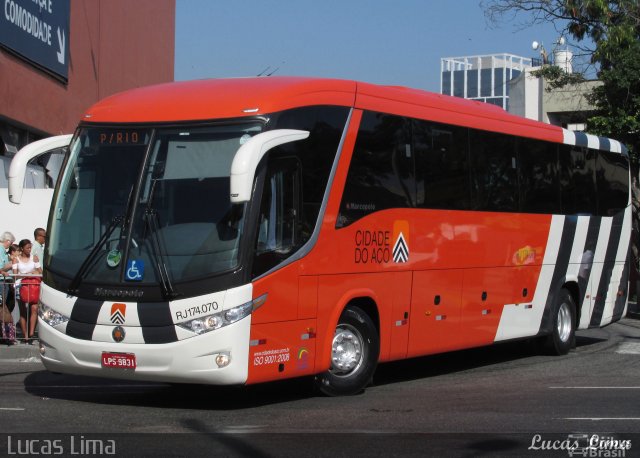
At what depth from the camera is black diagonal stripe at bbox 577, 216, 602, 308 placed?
16.5 metres

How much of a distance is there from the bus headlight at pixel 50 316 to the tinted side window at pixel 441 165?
14.6 ft

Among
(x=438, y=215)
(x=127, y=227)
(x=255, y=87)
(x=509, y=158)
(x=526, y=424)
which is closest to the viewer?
(x=526, y=424)

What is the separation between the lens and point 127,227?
391 inches

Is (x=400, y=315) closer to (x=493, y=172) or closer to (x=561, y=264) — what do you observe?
(x=493, y=172)

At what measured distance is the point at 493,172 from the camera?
1403 cm

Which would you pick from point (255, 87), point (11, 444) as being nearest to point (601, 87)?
point (255, 87)

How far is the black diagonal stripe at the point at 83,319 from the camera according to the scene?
9906 millimetres

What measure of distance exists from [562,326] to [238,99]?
7963 mm

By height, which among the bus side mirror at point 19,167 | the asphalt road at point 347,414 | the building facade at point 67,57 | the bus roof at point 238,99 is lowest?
the asphalt road at point 347,414

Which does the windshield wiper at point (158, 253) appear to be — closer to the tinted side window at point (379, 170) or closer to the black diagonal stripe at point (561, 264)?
the tinted side window at point (379, 170)

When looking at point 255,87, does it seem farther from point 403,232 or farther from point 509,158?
point 509,158

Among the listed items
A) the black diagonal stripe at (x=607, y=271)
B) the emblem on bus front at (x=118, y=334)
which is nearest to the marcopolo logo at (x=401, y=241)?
the emblem on bus front at (x=118, y=334)

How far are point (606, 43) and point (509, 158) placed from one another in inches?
501

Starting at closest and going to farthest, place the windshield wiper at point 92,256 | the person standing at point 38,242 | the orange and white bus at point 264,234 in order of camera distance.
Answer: the orange and white bus at point 264,234 → the windshield wiper at point 92,256 → the person standing at point 38,242
